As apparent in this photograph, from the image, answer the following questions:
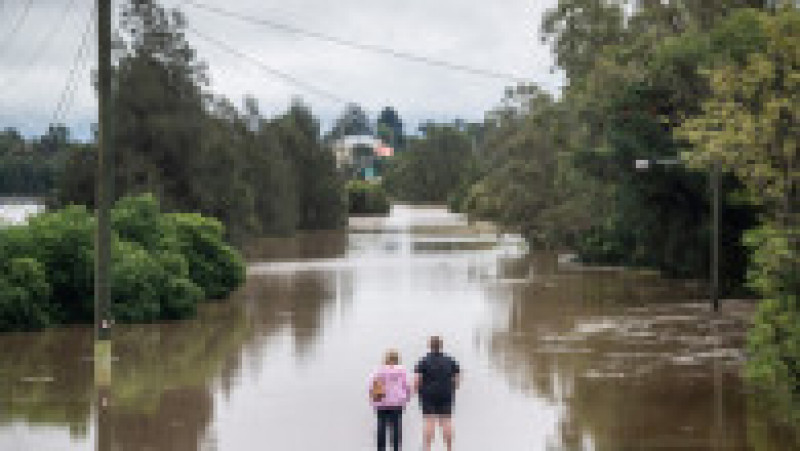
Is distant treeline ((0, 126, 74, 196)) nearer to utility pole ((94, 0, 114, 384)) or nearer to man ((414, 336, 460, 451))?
utility pole ((94, 0, 114, 384))

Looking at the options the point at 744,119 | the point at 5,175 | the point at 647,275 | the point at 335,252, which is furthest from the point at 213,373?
the point at 5,175

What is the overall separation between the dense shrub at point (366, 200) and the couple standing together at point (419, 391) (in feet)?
561

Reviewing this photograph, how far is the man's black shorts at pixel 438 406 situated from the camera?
18.2m

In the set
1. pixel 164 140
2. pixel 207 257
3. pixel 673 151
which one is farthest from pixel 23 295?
pixel 164 140

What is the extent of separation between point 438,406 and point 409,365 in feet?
34.6

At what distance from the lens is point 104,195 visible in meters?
22.7

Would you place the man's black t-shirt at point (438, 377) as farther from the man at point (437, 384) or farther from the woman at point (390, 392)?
the woman at point (390, 392)

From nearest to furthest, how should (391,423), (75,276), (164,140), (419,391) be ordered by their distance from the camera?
1. (391,423)
2. (419,391)
3. (75,276)
4. (164,140)

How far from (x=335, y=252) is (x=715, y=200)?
158 feet

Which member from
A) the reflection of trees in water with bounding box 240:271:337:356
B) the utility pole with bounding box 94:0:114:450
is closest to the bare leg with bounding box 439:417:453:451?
the utility pole with bounding box 94:0:114:450

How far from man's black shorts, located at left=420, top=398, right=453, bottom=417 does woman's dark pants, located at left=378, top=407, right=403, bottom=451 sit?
0.41 meters

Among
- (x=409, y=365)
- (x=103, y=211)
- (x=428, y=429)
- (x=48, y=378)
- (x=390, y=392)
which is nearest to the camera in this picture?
(x=390, y=392)

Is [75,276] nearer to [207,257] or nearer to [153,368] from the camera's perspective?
[207,257]

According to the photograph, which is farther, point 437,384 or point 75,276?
point 75,276
